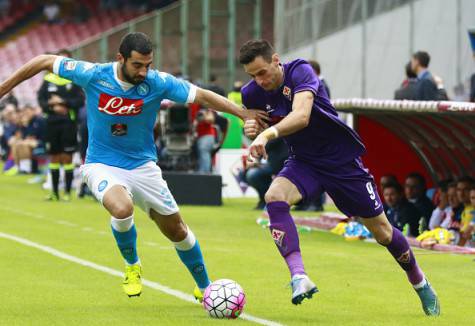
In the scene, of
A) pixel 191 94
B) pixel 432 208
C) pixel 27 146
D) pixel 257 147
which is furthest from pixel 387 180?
pixel 27 146

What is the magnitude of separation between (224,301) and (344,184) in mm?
1157

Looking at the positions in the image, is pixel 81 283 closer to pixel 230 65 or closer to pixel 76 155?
pixel 76 155

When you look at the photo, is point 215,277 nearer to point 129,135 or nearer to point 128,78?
point 129,135

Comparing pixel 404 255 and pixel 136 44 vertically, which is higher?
pixel 136 44

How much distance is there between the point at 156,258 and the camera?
12.2 m

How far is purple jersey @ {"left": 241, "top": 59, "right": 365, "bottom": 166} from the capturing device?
27.6 ft

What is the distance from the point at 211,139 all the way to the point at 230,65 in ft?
39.3

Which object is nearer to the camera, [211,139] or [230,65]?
[211,139]

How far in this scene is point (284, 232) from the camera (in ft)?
26.2

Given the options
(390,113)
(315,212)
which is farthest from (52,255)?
(315,212)

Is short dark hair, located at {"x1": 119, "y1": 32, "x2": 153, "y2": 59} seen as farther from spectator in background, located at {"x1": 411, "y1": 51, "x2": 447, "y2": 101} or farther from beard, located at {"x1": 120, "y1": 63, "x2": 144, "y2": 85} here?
spectator in background, located at {"x1": 411, "y1": 51, "x2": 447, "y2": 101}

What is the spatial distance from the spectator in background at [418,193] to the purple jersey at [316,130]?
6017mm

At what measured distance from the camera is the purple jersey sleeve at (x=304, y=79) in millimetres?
8117

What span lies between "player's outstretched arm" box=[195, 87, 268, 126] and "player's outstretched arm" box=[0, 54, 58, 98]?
1.10 metres
